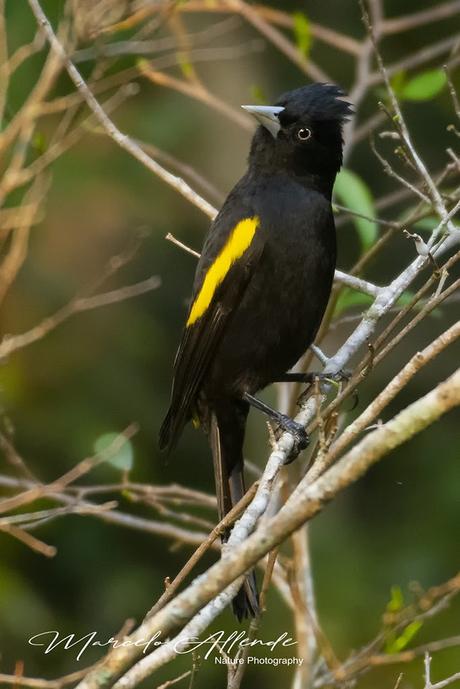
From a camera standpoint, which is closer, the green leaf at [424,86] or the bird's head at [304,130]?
the bird's head at [304,130]

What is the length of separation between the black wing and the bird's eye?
Answer: 1.28 ft

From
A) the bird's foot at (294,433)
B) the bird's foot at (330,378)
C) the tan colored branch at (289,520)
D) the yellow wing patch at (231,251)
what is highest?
the yellow wing patch at (231,251)

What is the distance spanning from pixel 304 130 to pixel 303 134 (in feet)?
0.05

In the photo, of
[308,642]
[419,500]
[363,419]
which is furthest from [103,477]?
[363,419]

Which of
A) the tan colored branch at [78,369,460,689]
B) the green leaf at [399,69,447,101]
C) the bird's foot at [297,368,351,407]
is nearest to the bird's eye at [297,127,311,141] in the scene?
the green leaf at [399,69,447,101]

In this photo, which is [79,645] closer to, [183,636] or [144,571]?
[144,571]

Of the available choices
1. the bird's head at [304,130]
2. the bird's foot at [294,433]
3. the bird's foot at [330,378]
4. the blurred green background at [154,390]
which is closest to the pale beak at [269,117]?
the bird's head at [304,130]

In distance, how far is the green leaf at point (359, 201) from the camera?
4.38 metres

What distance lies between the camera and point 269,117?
14.1 ft

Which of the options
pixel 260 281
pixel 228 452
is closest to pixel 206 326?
pixel 260 281

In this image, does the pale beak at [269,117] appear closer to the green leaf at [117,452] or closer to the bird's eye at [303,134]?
the bird's eye at [303,134]

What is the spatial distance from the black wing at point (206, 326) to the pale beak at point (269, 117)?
36 centimetres

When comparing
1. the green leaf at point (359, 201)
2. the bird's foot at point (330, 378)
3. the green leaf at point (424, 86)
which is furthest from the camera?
the green leaf at point (424, 86)

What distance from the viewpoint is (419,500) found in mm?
7148
